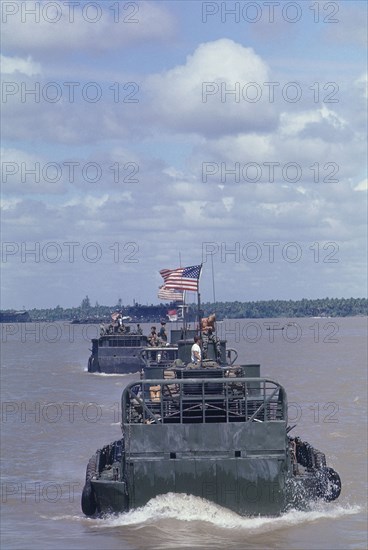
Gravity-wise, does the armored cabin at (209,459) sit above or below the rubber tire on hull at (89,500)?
above

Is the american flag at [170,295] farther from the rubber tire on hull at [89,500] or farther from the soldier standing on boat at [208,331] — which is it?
the rubber tire on hull at [89,500]

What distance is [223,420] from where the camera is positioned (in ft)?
71.6

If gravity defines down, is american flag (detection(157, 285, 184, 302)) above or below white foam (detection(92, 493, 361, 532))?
above

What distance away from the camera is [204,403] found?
21.1m

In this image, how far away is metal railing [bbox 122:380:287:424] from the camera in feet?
69.2

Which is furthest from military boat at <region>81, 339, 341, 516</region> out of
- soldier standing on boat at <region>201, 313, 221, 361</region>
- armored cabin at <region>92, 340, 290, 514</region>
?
soldier standing on boat at <region>201, 313, 221, 361</region>

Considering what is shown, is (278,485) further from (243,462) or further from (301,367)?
(301,367)

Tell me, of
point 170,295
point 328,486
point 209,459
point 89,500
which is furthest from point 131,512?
point 170,295

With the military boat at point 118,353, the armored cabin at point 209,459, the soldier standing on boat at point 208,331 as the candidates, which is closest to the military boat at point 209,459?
the armored cabin at point 209,459

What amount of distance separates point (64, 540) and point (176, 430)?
3.11m

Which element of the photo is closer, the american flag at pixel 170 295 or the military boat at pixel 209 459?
the military boat at pixel 209 459

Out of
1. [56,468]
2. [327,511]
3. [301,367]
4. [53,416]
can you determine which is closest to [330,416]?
[53,416]

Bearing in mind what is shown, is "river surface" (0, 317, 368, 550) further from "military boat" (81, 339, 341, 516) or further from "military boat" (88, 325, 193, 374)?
"military boat" (88, 325, 193, 374)

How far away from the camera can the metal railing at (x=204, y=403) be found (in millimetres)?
21078
